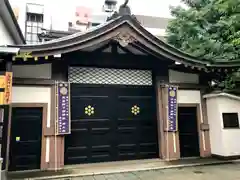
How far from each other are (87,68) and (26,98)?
7.81ft

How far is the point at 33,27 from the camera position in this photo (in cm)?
1742

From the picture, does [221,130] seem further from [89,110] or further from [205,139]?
[89,110]

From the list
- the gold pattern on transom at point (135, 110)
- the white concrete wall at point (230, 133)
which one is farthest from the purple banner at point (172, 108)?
the white concrete wall at point (230, 133)

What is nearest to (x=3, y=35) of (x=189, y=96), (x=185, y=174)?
(x=189, y=96)

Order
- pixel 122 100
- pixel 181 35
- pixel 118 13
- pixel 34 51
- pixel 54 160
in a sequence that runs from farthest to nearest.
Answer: pixel 181 35
pixel 122 100
pixel 118 13
pixel 54 160
pixel 34 51

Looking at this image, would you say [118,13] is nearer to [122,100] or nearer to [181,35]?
[122,100]

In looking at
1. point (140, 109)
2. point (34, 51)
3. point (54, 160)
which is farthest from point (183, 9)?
point (54, 160)

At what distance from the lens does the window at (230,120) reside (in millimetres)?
8461

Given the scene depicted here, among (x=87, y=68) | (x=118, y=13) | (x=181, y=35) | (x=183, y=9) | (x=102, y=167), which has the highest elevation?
(x=183, y=9)

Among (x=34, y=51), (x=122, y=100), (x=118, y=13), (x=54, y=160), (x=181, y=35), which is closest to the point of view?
(x=34, y=51)

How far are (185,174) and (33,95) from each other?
549 centimetres

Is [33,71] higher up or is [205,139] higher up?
[33,71]

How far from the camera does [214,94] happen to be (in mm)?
8578

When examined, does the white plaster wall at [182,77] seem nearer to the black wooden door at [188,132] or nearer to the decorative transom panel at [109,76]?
the decorative transom panel at [109,76]
